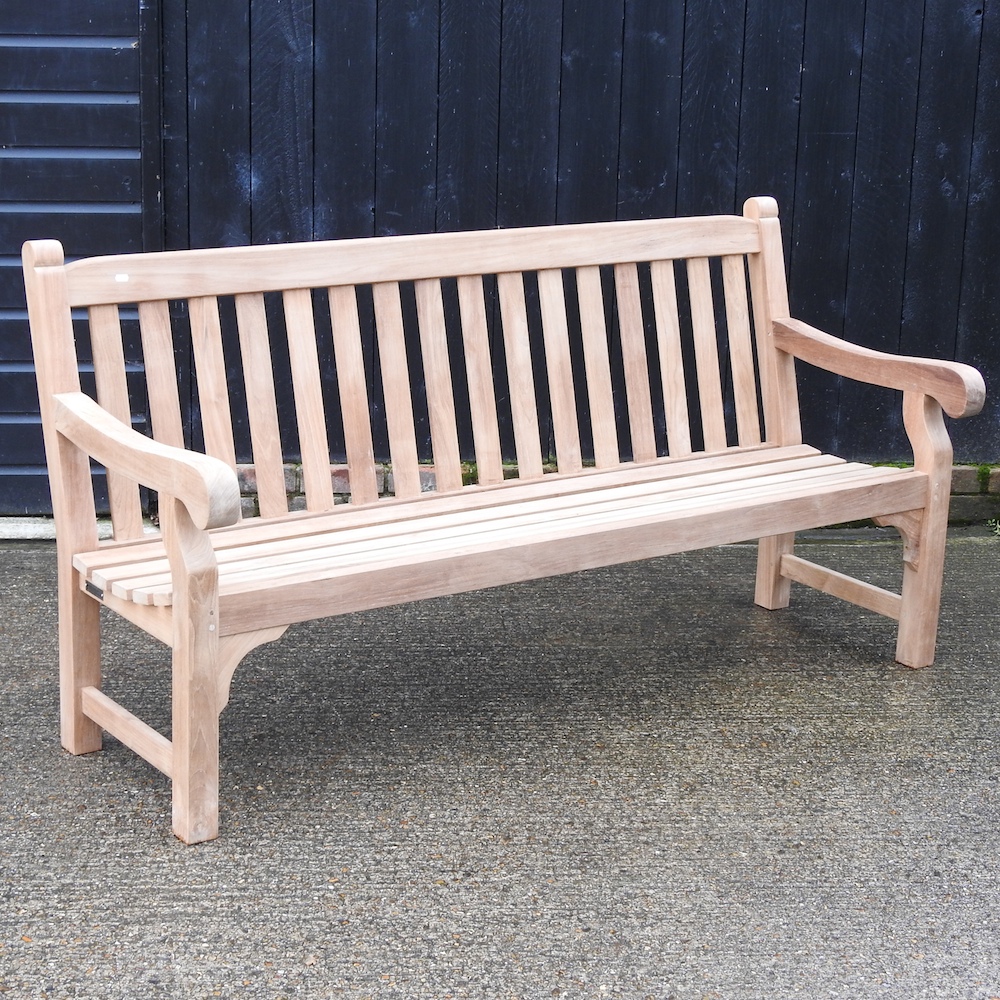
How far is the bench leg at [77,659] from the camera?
2.73 metres

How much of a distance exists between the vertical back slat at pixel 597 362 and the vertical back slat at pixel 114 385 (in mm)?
1118

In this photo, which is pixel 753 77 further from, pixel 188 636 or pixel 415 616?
pixel 188 636

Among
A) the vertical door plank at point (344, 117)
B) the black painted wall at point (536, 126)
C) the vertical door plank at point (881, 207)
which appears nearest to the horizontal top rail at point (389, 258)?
the black painted wall at point (536, 126)

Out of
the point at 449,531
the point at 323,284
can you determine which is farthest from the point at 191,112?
the point at 449,531

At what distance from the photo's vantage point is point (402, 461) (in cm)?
305

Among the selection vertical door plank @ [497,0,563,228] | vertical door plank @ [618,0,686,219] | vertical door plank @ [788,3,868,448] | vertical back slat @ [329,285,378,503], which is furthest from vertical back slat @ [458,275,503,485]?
vertical door plank @ [788,3,868,448]

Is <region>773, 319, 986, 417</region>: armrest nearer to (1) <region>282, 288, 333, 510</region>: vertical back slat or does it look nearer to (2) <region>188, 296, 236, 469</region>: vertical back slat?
(1) <region>282, 288, 333, 510</region>: vertical back slat

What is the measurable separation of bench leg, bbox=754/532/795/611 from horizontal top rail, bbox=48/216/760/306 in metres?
0.83

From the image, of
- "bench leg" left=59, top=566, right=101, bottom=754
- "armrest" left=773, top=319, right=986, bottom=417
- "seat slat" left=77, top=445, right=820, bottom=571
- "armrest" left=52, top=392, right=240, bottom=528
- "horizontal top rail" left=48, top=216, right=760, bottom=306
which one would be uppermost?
"horizontal top rail" left=48, top=216, right=760, bottom=306

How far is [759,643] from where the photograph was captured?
3.55 meters

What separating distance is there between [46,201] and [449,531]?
2.08 meters

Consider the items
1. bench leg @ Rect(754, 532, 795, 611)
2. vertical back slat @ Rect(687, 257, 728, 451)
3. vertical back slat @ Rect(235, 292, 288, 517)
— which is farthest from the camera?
bench leg @ Rect(754, 532, 795, 611)

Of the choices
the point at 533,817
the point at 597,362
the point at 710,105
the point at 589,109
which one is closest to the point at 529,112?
the point at 589,109

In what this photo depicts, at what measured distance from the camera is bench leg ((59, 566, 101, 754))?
2.73m
